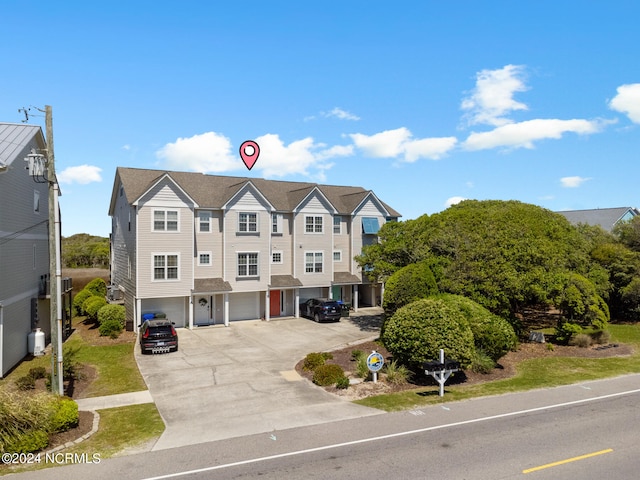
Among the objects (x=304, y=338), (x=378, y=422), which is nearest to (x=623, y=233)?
(x=304, y=338)

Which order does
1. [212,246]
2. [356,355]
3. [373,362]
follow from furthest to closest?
[212,246]
[356,355]
[373,362]

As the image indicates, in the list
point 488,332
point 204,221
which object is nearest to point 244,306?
point 204,221

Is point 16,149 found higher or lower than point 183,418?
higher

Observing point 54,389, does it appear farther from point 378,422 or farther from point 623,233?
point 623,233

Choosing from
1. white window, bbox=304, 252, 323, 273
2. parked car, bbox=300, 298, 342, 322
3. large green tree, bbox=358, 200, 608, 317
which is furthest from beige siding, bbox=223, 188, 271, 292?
large green tree, bbox=358, 200, 608, 317

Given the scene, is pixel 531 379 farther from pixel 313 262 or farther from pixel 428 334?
pixel 313 262

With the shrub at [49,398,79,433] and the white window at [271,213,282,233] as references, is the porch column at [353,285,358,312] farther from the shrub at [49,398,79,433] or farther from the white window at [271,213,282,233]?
the shrub at [49,398,79,433]
